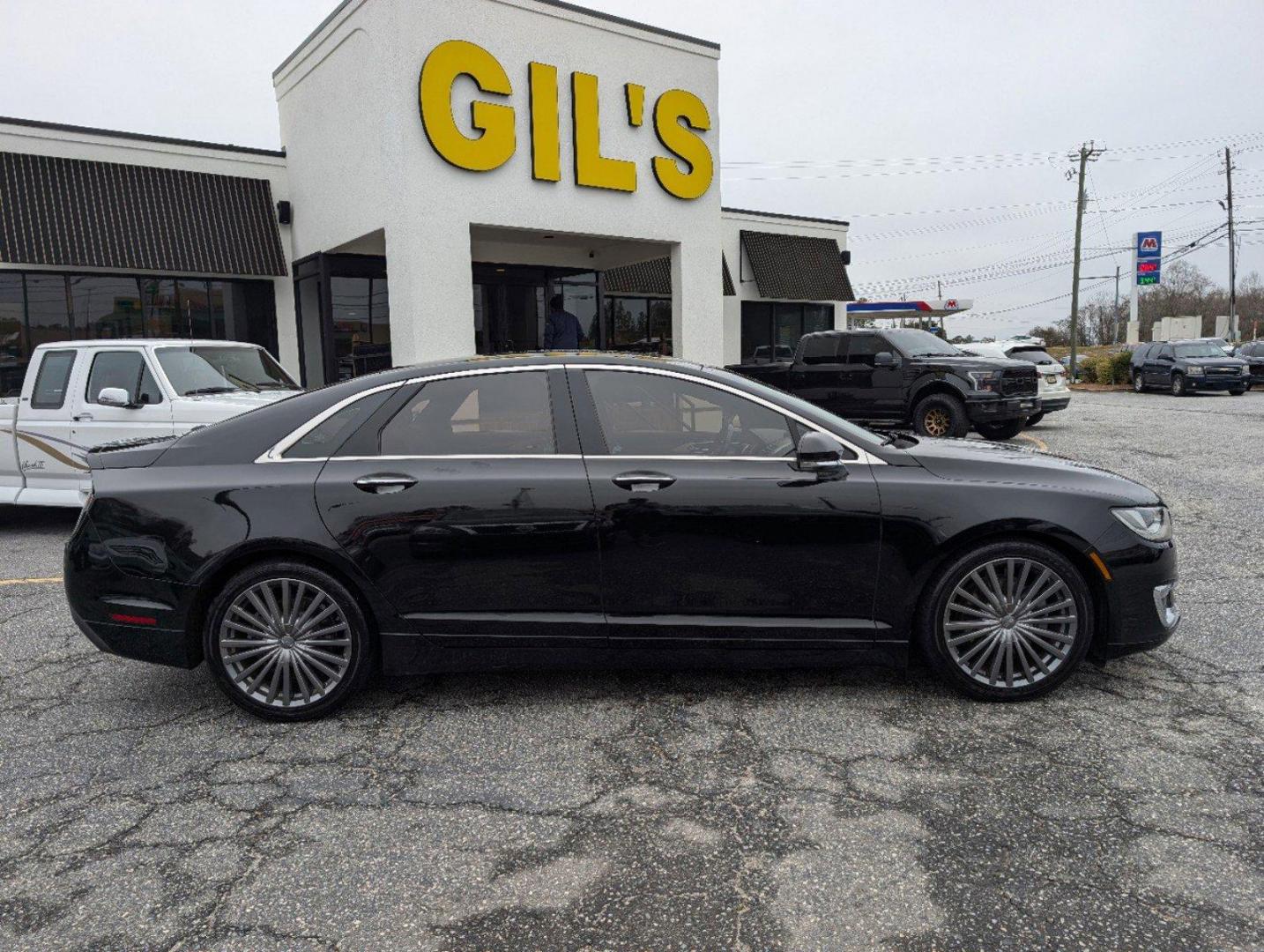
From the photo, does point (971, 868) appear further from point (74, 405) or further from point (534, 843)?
point (74, 405)

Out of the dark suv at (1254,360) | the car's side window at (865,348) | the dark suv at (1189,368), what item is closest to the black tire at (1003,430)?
the car's side window at (865,348)

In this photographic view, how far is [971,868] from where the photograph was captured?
8.82 feet

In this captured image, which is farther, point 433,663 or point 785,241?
point 785,241

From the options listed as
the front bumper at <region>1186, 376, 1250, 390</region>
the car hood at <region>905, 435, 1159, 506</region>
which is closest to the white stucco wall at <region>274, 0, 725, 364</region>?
the car hood at <region>905, 435, 1159, 506</region>

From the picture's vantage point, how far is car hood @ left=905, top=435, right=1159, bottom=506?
3.90 m

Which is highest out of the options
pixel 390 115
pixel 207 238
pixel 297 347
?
pixel 390 115

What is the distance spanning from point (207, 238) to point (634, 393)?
14241mm

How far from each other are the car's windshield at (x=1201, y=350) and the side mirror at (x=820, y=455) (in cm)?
2858

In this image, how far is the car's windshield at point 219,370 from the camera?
320 inches

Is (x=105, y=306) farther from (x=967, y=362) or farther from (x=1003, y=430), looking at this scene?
(x=1003, y=430)

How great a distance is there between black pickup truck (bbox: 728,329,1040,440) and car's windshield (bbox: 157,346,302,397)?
7.83 m

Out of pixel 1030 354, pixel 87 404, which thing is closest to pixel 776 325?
pixel 1030 354

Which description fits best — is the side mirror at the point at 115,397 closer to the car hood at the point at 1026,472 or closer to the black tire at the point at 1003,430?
the car hood at the point at 1026,472

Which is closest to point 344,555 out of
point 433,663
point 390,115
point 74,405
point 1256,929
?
point 433,663
